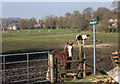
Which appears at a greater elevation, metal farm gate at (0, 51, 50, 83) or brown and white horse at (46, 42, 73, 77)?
brown and white horse at (46, 42, 73, 77)

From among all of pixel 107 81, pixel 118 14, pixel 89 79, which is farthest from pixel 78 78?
pixel 118 14

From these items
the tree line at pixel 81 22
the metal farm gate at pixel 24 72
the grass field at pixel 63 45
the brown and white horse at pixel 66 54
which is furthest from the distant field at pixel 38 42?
the brown and white horse at pixel 66 54

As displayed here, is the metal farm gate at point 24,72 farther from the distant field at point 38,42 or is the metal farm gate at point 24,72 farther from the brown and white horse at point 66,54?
the distant field at point 38,42

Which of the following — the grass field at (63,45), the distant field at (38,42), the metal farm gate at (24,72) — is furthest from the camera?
the distant field at (38,42)

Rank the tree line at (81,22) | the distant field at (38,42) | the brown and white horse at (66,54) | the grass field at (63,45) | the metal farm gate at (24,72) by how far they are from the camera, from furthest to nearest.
Result: the tree line at (81,22)
the distant field at (38,42)
the grass field at (63,45)
the brown and white horse at (66,54)
the metal farm gate at (24,72)

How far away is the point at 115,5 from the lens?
123 ft

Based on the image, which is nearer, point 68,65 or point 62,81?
point 62,81

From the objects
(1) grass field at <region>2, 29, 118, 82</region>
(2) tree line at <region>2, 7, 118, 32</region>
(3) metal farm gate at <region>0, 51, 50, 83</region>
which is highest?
(2) tree line at <region>2, 7, 118, 32</region>

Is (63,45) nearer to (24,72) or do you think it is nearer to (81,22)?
(24,72)

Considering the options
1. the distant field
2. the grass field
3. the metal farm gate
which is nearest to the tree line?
the distant field

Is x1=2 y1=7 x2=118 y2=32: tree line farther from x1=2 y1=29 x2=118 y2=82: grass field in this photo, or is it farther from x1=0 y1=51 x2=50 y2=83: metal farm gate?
x1=0 y1=51 x2=50 y2=83: metal farm gate

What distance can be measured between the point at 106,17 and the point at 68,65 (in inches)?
1543

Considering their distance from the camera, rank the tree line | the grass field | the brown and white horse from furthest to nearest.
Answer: the tree line
the grass field
the brown and white horse

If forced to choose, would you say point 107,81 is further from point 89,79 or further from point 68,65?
point 68,65
